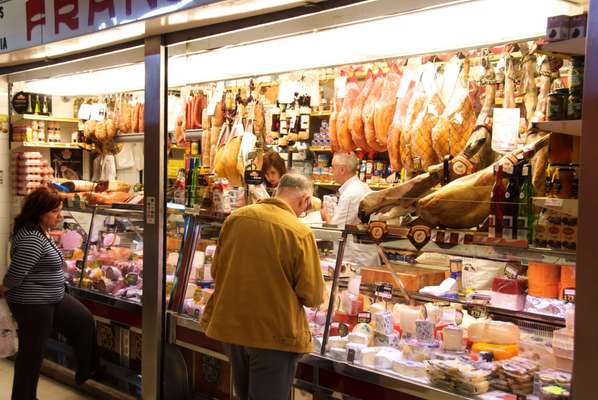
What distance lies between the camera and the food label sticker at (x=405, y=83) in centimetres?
445

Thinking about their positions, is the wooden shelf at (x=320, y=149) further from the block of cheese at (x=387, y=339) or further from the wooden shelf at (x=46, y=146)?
the block of cheese at (x=387, y=339)

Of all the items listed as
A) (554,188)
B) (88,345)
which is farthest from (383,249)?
(88,345)

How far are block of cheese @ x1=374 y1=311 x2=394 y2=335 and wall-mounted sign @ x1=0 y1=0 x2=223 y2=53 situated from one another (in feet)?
6.55

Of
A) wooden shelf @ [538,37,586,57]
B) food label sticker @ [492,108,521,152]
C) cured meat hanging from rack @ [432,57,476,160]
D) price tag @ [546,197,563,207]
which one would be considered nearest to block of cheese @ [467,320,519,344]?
price tag @ [546,197,563,207]

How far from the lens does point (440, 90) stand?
424cm

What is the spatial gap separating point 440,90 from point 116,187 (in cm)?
351

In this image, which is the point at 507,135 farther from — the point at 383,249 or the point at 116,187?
the point at 116,187

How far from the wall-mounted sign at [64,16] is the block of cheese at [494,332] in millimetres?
2296

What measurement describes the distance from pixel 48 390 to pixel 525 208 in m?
4.46

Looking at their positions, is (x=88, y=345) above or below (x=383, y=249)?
below

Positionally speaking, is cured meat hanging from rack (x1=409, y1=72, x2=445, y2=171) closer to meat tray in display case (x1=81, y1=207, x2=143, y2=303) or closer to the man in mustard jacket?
the man in mustard jacket

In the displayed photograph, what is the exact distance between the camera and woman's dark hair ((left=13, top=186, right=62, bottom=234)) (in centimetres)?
501

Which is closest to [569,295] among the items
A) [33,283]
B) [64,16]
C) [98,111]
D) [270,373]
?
[270,373]

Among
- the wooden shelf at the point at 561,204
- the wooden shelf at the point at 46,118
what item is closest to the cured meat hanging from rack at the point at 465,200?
the wooden shelf at the point at 561,204
